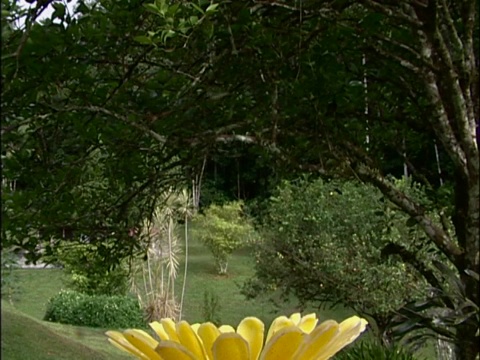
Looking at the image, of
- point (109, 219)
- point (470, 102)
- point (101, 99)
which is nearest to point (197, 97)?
point (101, 99)

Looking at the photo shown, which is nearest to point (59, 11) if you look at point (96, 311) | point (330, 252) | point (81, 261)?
point (81, 261)

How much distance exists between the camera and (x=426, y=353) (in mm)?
1187

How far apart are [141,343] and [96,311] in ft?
3.10

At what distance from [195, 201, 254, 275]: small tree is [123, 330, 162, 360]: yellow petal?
81 cm

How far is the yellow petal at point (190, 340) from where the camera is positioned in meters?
0.43

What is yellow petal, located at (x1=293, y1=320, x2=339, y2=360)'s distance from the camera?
40 centimetres

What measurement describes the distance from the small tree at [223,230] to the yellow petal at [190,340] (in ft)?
2.58

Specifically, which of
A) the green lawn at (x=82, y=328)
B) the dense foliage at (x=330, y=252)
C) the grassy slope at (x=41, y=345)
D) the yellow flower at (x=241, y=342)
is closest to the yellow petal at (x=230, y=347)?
the yellow flower at (x=241, y=342)

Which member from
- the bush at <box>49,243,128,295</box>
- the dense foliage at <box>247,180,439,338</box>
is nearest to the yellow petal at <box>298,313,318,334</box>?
the bush at <box>49,243,128,295</box>

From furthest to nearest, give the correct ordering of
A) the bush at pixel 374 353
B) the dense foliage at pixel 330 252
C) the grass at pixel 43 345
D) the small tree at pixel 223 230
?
the dense foliage at pixel 330 252, the small tree at pixel 223 230, the bush at pixel 374 353, the grass at pixel 43 345

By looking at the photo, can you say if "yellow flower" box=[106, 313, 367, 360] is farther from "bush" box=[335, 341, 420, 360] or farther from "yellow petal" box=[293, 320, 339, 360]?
"bush" box=[335, 341, 420, 360]

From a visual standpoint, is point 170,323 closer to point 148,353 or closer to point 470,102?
point 148,353

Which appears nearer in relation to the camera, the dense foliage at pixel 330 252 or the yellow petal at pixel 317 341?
the yellow petal at pixel 317 341

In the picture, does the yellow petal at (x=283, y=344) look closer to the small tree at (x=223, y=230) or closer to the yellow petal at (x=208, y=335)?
the yellow petal at (x=208, y=335)
